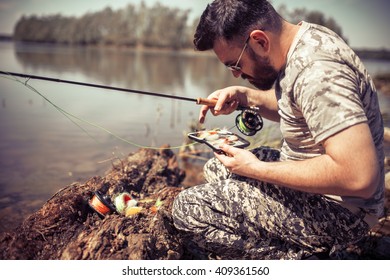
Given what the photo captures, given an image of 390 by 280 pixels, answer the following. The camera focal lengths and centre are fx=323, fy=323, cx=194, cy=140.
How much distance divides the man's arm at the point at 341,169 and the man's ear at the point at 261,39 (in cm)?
76

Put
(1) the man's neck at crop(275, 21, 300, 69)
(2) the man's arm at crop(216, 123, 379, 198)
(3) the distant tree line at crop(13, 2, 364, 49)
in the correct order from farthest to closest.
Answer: (3) the distant tree line at crop(13, 2, 364, 49) → (1) the man's neck at crop(275, 21, 300, 69) → (2) the man's arm at crop(216, 123, 379, 198)

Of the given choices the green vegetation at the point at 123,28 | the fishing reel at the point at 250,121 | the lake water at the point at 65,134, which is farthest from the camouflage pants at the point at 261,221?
the green vegetation at the point at 123,28

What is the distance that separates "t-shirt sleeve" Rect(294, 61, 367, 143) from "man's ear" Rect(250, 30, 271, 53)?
392 millimetres

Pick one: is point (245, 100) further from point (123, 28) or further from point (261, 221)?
point (123, 28)

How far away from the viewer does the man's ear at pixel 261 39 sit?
205 centimetres

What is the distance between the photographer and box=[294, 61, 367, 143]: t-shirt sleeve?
5.33ft

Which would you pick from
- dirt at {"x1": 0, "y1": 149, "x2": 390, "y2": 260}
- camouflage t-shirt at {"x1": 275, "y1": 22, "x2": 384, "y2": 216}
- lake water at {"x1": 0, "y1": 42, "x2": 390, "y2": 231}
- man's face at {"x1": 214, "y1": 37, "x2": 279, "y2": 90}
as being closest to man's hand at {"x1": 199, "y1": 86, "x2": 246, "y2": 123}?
man's face at {"x1": 214, "y1": 37, "x2": 279, "y2": 90}

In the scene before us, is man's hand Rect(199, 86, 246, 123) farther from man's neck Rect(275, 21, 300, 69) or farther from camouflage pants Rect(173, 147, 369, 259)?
man's neck Rect(275, 21, 300, 69)

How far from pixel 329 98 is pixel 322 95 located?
38mm

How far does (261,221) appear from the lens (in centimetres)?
224

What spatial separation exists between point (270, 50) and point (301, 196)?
39.2 inches
